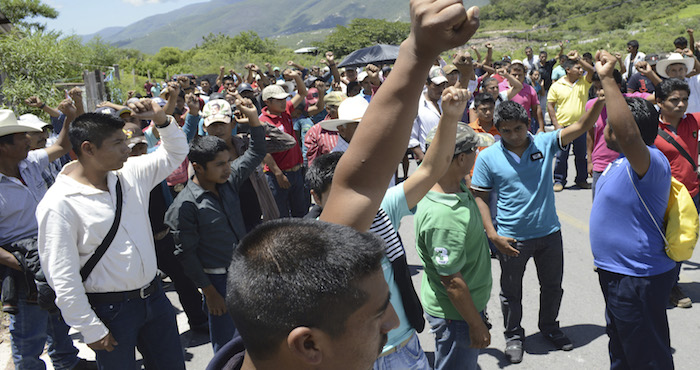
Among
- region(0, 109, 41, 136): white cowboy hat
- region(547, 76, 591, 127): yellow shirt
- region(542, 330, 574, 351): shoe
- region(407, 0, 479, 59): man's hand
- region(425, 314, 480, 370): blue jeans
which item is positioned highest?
region(407, 0, 479, 59): man's hand

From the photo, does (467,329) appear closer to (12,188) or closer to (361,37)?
(12,188)

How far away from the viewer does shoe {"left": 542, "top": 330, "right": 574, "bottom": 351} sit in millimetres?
4137

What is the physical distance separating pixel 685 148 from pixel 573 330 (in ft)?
5.61

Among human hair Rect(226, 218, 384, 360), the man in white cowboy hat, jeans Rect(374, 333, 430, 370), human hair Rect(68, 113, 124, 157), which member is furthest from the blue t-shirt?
the man in white cowboy hat

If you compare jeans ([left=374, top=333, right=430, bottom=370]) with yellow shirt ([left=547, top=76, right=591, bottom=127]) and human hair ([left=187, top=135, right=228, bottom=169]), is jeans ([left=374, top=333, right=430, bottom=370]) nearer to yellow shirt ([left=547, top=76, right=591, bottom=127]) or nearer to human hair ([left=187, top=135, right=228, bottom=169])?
human hair ([left=187, top=135, right=228, bottom=169])

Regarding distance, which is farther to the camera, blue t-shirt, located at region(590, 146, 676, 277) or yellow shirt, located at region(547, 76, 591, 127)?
yellow shirt, located at region(547, 76, 591, 127)

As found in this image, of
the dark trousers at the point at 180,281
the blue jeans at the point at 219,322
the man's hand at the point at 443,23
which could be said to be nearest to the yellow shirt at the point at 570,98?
the dark trousers at the point at 180,281

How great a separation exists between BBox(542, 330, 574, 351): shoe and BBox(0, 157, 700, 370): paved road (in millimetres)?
40

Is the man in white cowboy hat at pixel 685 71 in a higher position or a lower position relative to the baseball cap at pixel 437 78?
lower

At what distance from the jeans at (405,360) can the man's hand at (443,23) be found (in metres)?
1.61

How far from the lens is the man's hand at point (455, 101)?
87.0 inches

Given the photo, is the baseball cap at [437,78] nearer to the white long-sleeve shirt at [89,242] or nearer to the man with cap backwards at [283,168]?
the man with cap backwards at [283,168]

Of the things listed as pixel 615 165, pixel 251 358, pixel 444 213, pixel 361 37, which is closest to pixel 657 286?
pixel 615 165

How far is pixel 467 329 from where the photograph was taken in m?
3.00
